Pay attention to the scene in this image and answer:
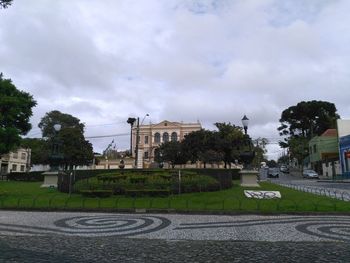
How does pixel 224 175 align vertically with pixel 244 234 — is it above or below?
above

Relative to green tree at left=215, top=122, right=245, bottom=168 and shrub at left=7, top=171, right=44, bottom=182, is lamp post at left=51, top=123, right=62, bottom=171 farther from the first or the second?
green tree at left=215, top=122, right=245, bottom=168

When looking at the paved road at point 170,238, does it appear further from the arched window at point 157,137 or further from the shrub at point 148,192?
the arched window at point 157,137

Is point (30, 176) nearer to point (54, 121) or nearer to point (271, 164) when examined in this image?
point (54, 121)

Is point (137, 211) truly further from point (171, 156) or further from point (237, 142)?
point (171, 156)

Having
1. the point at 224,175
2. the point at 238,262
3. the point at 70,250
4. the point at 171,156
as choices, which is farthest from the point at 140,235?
the point at 171,156

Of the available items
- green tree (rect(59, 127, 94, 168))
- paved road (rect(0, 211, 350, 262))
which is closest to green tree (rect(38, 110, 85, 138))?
green tree (rect(59, 127, 94, 168))

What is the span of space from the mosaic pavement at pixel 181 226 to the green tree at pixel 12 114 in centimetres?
834

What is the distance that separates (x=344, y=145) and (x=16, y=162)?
5904 centimetres

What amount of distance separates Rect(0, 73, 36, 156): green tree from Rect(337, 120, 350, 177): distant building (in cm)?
4023

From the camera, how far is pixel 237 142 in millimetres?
48312

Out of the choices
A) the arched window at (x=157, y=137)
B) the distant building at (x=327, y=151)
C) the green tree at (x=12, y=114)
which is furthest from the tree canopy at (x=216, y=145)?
the arched window at (x=157, y=137)

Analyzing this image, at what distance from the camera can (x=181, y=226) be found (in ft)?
40.0

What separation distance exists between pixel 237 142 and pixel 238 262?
137 ft

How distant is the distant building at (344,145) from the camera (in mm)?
54531
